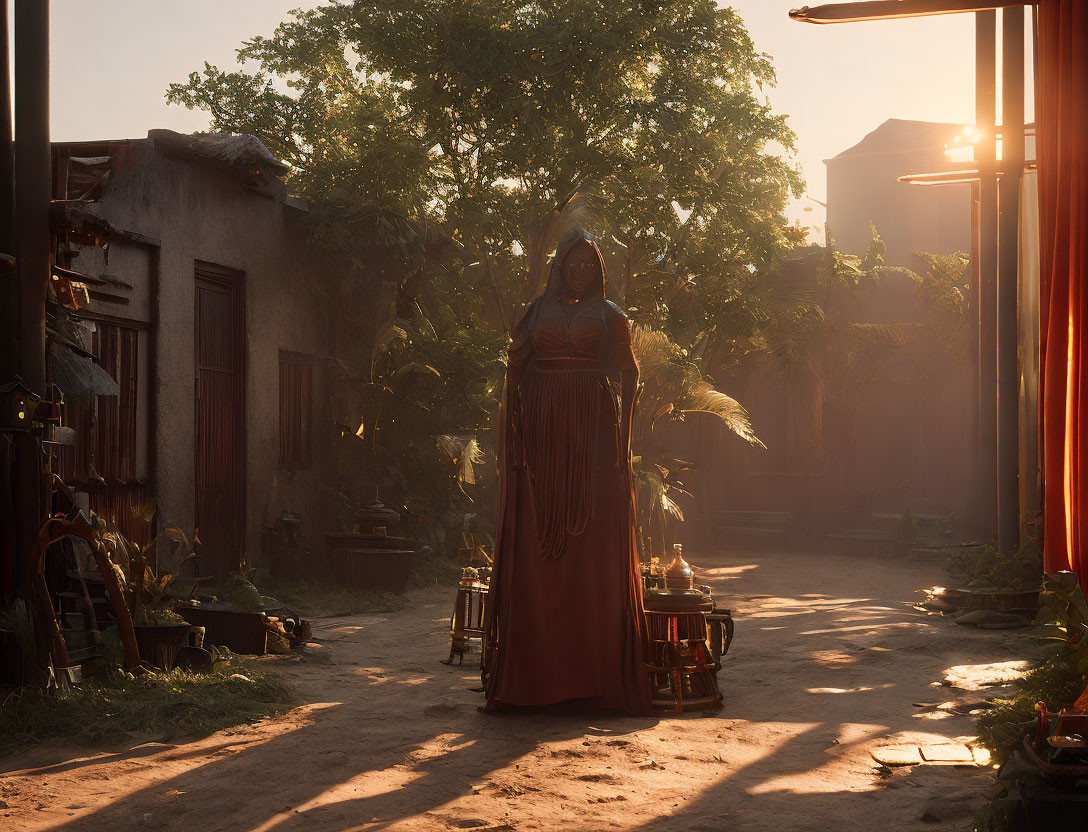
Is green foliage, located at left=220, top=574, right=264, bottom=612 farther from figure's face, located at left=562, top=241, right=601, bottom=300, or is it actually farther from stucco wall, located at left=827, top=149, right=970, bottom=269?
stucco wall, located at left=827, top=149, right=970, bottom=269

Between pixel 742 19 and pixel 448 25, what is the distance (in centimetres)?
433

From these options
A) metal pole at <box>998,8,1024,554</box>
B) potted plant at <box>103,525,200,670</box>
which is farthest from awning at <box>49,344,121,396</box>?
metal pole at <box>998,8,1024,554</box>

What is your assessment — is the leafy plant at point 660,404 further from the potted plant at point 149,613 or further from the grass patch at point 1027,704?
the grass patch at point 1027,704

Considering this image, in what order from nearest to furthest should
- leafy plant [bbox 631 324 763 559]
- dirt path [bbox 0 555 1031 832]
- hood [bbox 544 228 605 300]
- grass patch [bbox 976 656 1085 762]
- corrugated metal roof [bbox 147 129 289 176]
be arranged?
dirt path [bbox 0 555 1031 832], grass patch [bbox 976 656 1085 762], hood [bbox 544 228 605 300], corrugated metal roof [bbox 147 129 289 176], leafy plant [bbox 631 324 763 559]

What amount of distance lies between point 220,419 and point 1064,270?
9.29 meters

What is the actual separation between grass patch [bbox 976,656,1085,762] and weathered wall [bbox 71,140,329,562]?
760 centimetres

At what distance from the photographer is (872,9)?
4.71 m

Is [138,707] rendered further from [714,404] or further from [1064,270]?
[714,404]

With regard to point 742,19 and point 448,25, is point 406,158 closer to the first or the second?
point 448,25

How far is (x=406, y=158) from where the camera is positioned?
47.5 feet

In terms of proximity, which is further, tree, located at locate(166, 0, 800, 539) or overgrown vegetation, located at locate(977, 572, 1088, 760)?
tree, located at locate(166, 0, 800, 539)

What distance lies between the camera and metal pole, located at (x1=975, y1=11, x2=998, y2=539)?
11273 millimetres

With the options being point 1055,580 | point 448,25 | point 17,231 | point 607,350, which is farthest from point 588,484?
point 448,25

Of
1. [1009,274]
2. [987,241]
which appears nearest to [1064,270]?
[1009,274]
